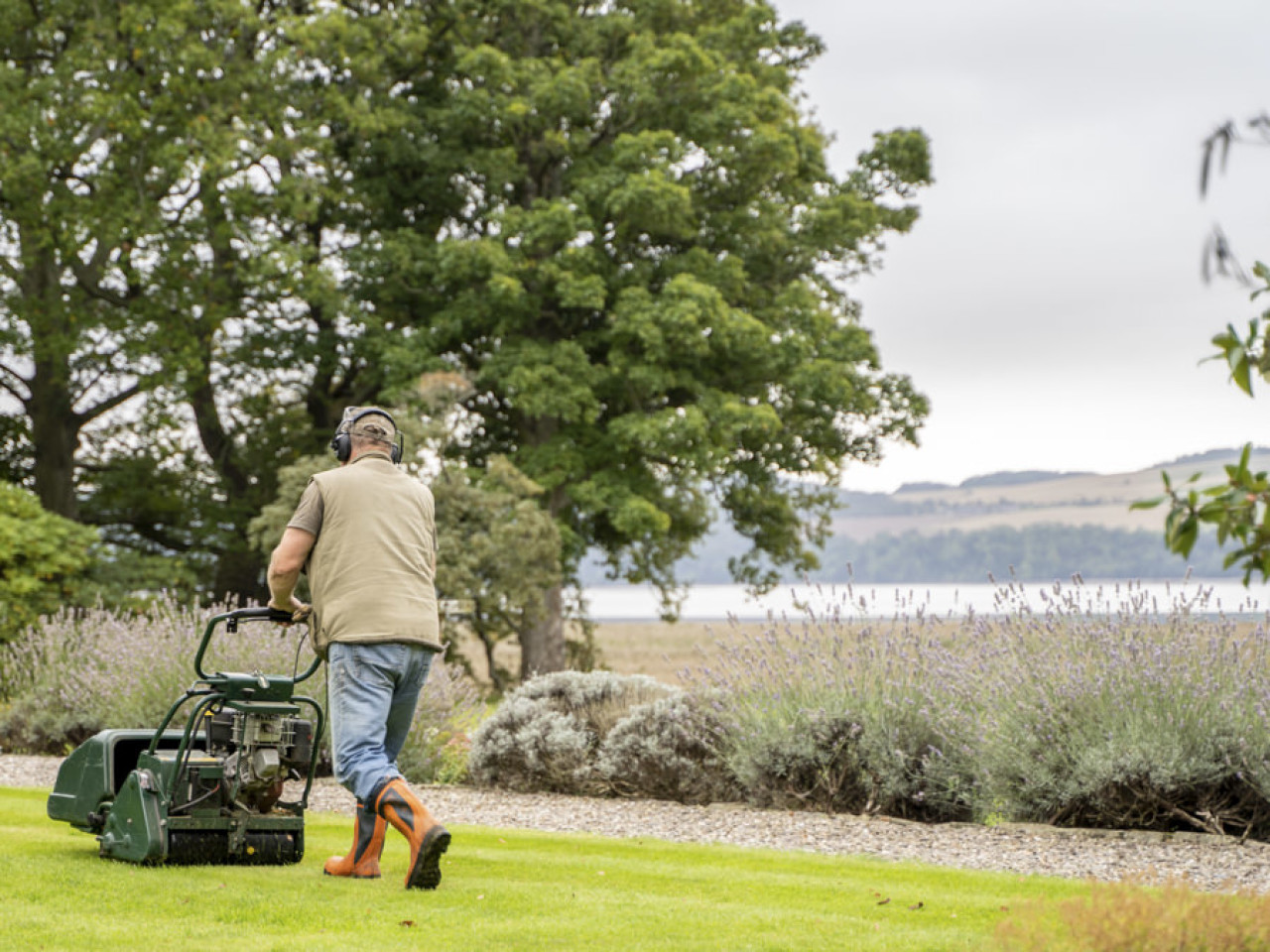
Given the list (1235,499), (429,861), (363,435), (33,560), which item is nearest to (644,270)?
(33,560)

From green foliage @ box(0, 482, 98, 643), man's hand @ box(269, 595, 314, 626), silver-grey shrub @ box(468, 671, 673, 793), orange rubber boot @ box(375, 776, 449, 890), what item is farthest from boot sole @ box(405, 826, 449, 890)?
green foliage @ box(0, 482, 98, 643)

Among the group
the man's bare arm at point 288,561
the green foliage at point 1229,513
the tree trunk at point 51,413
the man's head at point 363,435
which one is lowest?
the man's bare arm at point 288,561

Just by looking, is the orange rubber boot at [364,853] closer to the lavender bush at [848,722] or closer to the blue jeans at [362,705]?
the blue jeans at [362,705]

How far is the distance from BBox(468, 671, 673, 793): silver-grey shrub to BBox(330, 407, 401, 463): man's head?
436 centimetres

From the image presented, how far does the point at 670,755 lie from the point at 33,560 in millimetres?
9976

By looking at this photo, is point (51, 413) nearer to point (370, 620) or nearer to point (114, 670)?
point (114, 670)

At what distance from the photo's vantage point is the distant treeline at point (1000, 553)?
8531 centimetres

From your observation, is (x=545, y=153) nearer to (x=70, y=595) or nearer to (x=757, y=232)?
(x=757, y=232)

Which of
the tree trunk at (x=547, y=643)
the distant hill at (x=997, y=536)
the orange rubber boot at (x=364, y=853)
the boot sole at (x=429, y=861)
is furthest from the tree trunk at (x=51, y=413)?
the distant hill at (x=997, y=536)

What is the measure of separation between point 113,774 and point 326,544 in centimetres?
167

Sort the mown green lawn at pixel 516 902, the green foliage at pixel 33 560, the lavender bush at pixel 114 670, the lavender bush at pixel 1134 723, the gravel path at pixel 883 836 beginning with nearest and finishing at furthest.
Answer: the mown green lawn at pixel 516 902 < the gravel path at pixel 883 836 < the lavender bush at pixel 1134 723 < the lavender bush at pixel 114 670 < the green foliage at pixel 33 560

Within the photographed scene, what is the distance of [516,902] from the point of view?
5.61m

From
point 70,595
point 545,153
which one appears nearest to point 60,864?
point 70,595

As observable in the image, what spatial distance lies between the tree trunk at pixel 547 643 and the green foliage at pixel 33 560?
667cm
